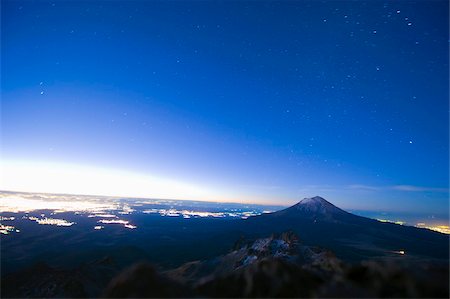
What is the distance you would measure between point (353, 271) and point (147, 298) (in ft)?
63.7

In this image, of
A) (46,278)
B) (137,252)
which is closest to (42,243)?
(137,252)

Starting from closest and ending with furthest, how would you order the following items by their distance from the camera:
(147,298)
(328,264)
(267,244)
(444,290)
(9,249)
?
(444,290)
(147,298)
(328,264)
(267,244)
(9,249)

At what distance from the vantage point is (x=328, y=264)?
4134cm

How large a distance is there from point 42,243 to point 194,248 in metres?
96.3

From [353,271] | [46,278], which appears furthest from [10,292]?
[353,271]

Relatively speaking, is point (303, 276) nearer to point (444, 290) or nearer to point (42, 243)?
point (444, 290)

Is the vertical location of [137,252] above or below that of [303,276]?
below

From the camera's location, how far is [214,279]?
3275cm

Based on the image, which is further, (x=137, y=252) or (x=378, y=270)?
(x=137, y=252)

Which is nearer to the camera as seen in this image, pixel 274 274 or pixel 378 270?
pixel 378 270

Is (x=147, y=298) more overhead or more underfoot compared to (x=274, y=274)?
more underfoot

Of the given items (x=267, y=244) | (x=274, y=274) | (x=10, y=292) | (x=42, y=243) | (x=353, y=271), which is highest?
(x=353, y=271)

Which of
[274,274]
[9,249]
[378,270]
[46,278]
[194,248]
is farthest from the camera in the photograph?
[194,248]

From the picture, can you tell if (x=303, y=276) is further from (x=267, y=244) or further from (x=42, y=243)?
(x=42, y=243)
